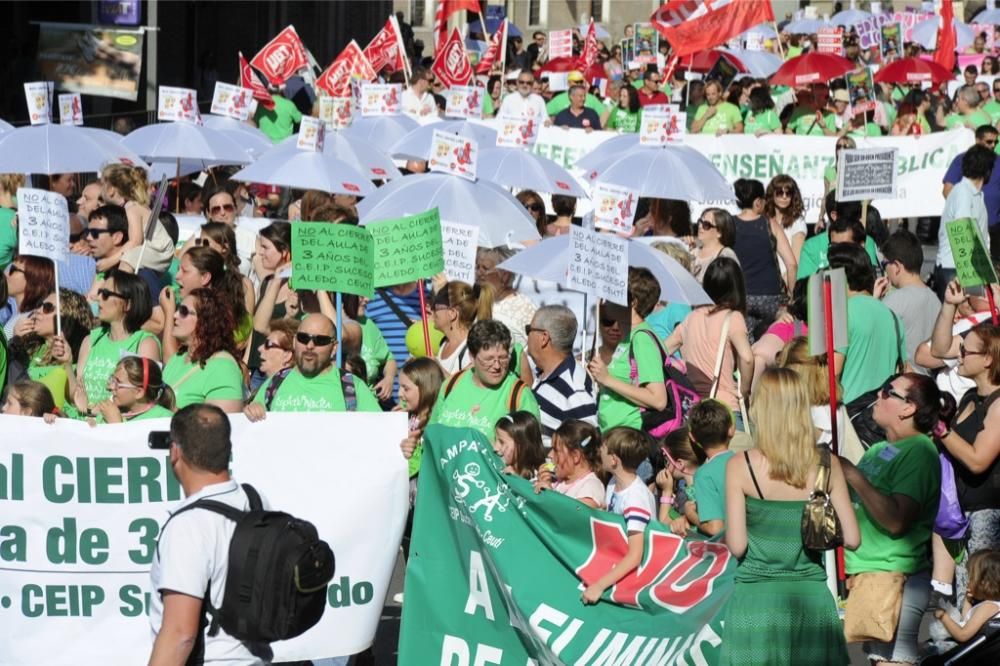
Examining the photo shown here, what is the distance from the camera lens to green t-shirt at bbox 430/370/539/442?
801 centimetres

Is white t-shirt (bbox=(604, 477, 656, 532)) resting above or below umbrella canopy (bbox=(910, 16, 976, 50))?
below

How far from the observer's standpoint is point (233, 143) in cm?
1493

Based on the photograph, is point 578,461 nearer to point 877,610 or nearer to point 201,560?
point 877,610

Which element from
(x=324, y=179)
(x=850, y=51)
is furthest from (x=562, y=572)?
(x=850, y=51)

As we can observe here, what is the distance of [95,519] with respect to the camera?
7.05m

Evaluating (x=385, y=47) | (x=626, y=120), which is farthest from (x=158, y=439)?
(x=385, y=47)

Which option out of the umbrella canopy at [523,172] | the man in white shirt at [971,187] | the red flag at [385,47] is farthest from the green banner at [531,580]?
the red flag at [385,47]

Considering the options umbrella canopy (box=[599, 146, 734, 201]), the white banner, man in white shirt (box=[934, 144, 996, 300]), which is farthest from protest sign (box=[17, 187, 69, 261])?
man in white shirt (box=[934, 144, 996, 300])

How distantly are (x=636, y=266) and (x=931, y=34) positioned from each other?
28.4 metres

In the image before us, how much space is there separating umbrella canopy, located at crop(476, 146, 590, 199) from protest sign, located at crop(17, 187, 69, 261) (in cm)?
506

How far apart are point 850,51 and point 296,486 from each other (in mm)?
21866

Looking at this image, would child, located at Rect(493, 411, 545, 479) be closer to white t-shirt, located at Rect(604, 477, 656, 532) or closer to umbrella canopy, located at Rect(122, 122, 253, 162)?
white t-shirt, located at Rect(604, 477, 656, 532)

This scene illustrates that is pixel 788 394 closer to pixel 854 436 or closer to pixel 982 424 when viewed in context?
pixel 982 424

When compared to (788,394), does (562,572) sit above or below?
below
